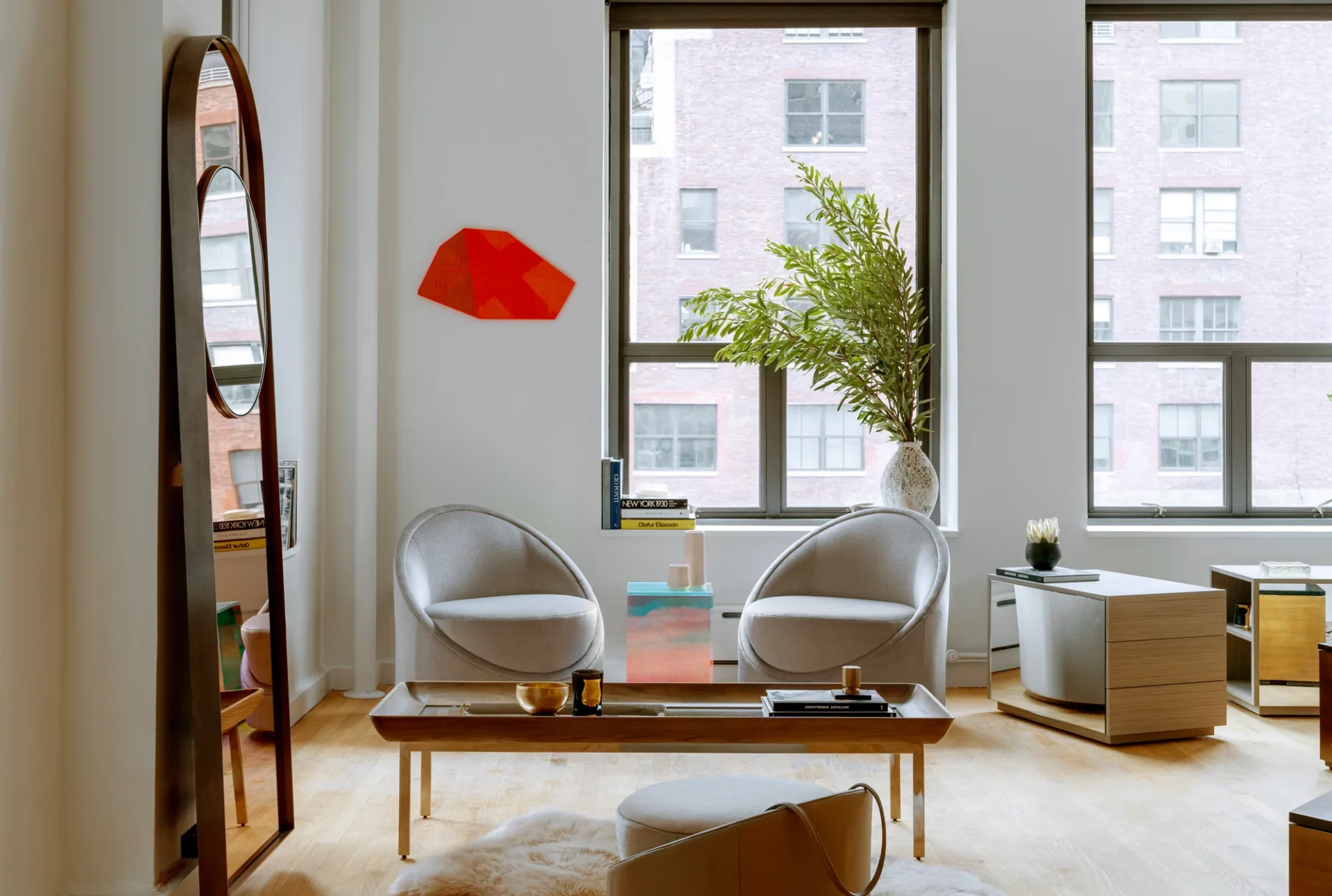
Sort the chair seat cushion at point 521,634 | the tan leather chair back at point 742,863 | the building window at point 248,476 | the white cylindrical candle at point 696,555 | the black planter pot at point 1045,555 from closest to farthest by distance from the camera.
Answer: the tan leather chair back at point 742,863 → the building window at point 248,476 → the chair seat cushion at point 521,634 → the black planter pot at point 1045,555 → the white cylindrical candle at point 696,555

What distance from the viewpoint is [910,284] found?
4.51 metres

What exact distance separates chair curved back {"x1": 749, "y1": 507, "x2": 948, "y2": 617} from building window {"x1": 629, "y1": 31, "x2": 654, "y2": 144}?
2076 millimetres

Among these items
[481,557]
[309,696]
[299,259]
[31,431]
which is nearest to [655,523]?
[481,557]

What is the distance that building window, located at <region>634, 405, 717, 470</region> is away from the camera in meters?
4.74

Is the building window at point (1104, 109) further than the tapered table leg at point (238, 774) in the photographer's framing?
Yes

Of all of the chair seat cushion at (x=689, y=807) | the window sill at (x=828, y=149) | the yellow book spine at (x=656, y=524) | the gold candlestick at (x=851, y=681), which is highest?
the window sill at (x=828, y=149)

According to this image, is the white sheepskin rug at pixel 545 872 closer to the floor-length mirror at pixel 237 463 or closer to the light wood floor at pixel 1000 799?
the light wood floor at pixel 1000 799

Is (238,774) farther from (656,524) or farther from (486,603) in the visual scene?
(656,524)

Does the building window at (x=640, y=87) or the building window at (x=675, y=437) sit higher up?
the building window at (x=640, y=87)

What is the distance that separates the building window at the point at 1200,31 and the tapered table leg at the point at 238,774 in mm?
4873

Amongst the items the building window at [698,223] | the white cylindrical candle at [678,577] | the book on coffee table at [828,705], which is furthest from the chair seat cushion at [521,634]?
the building window at [698,223]

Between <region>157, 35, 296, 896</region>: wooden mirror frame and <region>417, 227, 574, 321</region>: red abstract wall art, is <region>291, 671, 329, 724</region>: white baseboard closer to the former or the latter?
<region>157, 35, 296, 896</region>: wooden mirror frame

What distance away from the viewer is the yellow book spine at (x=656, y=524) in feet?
14.4

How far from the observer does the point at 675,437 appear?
4.74m
